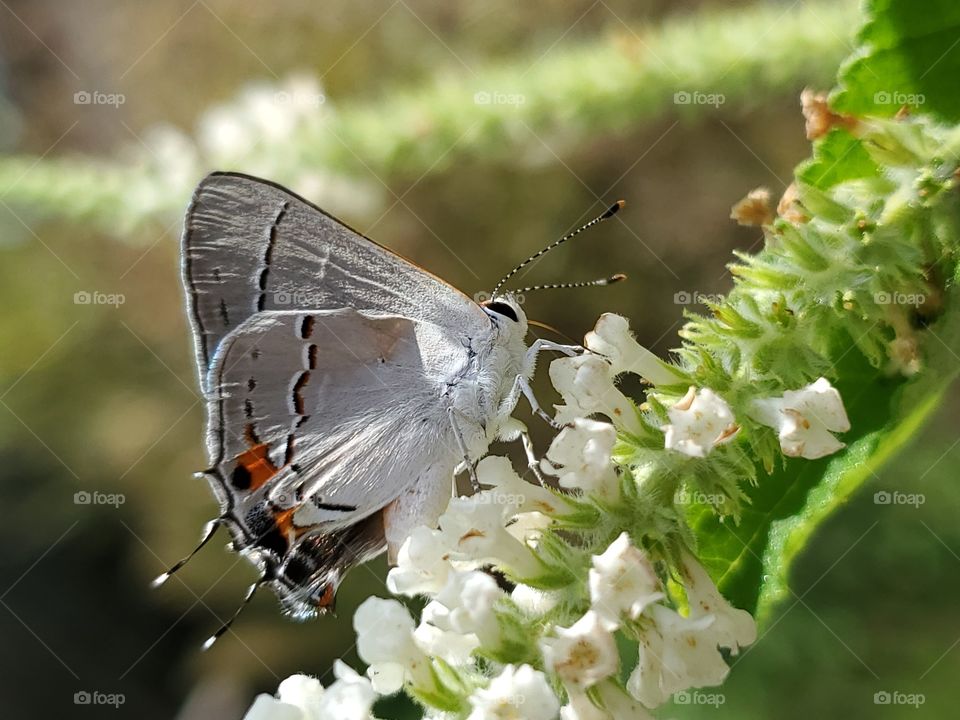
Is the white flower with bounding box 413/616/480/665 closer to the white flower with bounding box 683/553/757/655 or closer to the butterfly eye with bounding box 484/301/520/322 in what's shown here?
the white flower with bounding box 683/553/757/655

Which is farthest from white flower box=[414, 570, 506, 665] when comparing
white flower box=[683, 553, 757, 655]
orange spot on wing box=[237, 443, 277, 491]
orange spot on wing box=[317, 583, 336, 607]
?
orange spot on wing box=[237, 443, 277, 491]

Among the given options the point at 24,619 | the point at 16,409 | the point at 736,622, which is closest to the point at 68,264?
the point at 16,409

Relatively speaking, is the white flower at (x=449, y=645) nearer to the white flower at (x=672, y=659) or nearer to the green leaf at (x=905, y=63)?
the white flower at (x=672, y=659)

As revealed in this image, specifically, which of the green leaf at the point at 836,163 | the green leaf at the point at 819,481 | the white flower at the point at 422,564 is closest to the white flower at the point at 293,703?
the white flower at the point at 422,564

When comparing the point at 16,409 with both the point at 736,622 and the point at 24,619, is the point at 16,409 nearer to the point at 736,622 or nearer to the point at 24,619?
the point at 24,619

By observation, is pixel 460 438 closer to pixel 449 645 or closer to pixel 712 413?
pixel 449 645

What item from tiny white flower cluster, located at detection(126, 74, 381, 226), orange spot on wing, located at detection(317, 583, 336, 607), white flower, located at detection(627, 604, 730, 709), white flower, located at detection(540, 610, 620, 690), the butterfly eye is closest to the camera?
white flower, located at detection(540, 610, 620, 690)
